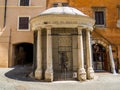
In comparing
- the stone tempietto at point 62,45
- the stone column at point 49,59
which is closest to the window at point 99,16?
the stone tempietto at point 62,45

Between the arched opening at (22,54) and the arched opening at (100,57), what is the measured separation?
8606mm

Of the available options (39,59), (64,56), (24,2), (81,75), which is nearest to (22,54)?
(24,2)

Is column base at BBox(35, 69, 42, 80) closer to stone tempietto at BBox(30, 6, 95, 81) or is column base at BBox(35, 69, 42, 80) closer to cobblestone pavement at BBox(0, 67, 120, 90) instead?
stone tempietto at BBox(30, 6, 95, 81)

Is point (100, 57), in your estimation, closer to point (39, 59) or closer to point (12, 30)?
point (39, 59)

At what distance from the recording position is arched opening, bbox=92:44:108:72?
2414 cm

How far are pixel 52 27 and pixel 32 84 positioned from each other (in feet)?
15.7

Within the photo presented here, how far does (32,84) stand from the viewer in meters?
14.9

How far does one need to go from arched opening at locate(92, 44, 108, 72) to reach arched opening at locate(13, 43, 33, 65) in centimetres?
861

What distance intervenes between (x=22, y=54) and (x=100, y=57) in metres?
9.85

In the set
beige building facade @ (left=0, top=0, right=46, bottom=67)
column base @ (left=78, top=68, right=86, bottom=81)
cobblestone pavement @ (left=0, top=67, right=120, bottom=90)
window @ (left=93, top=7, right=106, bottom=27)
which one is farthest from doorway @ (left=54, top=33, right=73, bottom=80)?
window @ (left=93, top=7, right=106, bottom=27)

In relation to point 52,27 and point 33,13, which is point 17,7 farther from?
point 52,27

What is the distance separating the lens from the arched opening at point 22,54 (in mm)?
25159

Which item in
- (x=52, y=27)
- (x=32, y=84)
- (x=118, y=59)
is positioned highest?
(x=52, y=27)

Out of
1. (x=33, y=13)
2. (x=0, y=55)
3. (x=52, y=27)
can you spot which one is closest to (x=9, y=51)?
(x=0, y=55)
